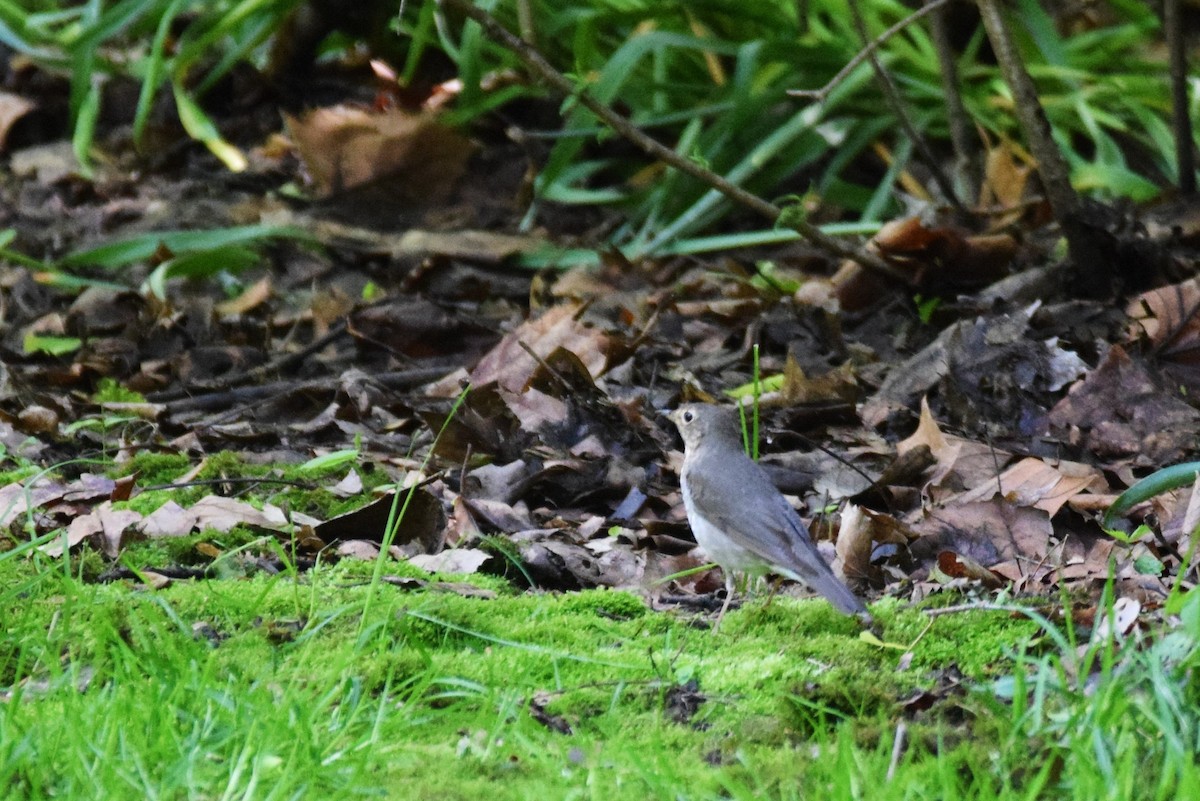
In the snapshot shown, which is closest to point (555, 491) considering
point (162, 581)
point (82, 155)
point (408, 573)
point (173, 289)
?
point (408, 573)

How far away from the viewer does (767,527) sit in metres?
3.99

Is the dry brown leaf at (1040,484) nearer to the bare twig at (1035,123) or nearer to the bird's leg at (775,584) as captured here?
the bird's leg at (775,584)

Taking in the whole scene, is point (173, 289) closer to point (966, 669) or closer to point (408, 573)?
point (408, 573)

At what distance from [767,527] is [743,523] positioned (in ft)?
0.28

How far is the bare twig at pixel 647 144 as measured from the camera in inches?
192

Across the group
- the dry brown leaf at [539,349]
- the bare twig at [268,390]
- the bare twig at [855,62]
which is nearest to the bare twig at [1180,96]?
the bare twig at [855,62]

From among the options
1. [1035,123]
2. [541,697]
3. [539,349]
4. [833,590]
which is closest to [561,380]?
[539,349]

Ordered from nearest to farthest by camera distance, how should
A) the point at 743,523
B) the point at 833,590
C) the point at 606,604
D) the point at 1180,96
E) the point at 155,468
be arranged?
the point at 833,590 < the point at 606,604 < the point at 743,523 < the point at 155,468 < the point at 1180,96

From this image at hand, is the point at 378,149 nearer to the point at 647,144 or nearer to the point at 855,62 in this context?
the point at 647,144

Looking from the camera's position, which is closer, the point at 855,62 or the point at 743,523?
the point at 743,523

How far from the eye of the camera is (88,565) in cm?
396

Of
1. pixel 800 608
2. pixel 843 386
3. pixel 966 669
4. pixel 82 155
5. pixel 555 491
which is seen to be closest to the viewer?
pixel 966 669

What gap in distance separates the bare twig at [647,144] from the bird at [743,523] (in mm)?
1169

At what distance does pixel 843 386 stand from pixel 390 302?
2.20 m
